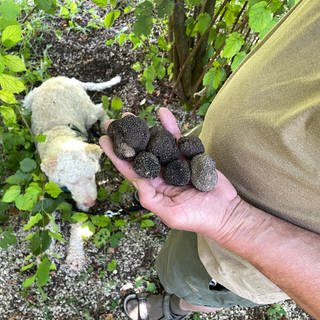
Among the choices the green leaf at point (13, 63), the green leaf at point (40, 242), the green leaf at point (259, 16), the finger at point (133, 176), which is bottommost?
the green leaf at point (40, 242)

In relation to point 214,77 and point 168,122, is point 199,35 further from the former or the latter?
point 168,122

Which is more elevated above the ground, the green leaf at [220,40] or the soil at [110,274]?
the green leaf at [220,40]

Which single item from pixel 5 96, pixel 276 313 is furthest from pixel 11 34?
pixel 276 313

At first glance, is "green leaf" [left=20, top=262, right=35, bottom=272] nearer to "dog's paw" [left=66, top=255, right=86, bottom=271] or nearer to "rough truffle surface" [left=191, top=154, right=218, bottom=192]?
"dog's paw" [left=66, top=255, right=86, bottom=271]

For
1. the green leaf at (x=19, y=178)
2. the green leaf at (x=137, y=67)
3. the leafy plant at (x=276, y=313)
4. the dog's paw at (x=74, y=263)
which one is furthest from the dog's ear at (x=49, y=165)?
the leafy plant at (x=276, y=313)

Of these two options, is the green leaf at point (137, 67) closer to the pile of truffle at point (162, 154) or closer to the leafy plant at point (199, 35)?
the leafy plant at point (199, 35)

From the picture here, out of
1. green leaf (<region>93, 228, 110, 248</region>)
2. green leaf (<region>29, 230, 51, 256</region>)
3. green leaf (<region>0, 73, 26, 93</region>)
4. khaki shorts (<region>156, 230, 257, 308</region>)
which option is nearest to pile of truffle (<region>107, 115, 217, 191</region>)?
green leaf (<region>0, 73, 26, 93</region>)
